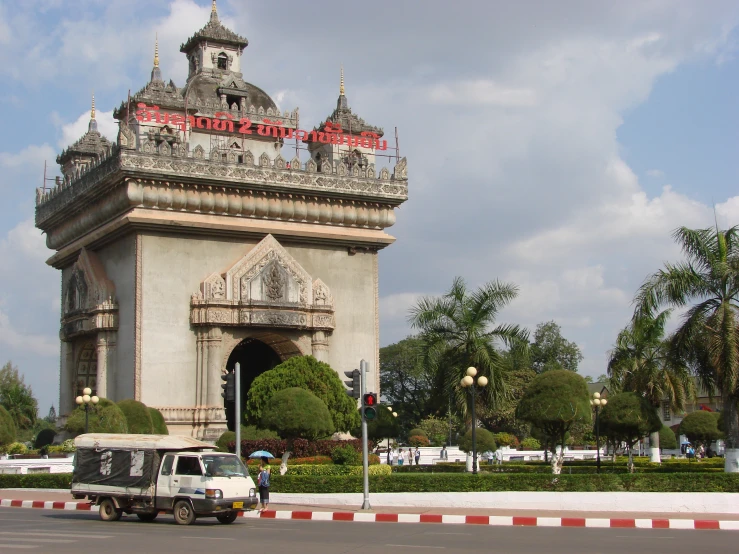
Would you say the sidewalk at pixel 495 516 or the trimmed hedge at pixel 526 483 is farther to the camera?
the trimmed hedge at pixel 526 483

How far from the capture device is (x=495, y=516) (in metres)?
19.4

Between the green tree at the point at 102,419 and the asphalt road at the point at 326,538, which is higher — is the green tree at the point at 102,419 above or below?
above

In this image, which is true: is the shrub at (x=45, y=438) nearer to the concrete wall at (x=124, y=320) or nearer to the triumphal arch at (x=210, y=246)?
the triumphal arch at (x=210, y=246)

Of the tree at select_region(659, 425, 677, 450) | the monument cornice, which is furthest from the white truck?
the tree at select_region(659, 425, 677, 450)

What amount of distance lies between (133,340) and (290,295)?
17.4ft

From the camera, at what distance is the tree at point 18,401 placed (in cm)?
7006

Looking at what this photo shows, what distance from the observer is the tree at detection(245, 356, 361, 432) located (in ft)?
101

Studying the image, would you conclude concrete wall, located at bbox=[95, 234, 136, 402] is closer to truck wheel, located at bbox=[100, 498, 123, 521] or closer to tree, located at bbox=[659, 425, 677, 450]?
truck wheel, located at bbox=[100, 498, 123, 521]

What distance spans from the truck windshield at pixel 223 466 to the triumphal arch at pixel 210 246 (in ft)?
43.4

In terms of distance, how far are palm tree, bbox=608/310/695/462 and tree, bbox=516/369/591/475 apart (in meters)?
11.3

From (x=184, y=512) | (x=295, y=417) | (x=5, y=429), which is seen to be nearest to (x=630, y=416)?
(x=295, y=417)

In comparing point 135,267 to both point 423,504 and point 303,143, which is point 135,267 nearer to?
point 303,143

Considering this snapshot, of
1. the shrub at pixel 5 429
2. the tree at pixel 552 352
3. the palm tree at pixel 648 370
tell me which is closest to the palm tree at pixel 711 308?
the palm tree at pixel 648 370

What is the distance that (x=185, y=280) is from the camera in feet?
110
